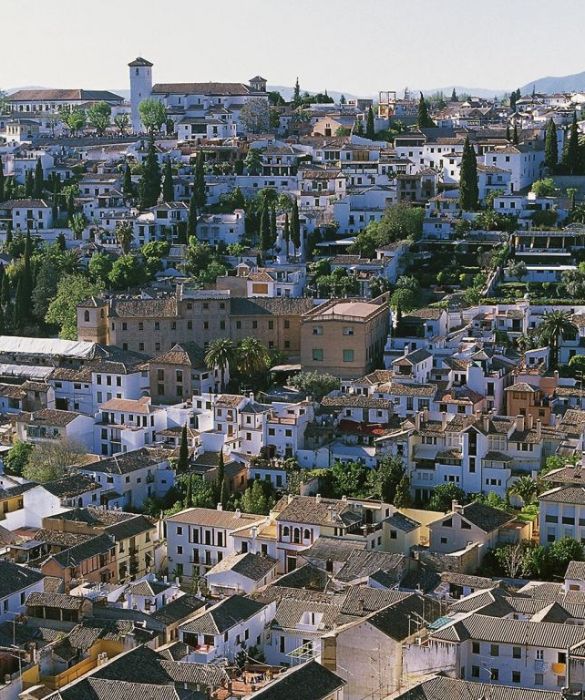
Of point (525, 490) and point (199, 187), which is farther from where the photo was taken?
point (199, 187)

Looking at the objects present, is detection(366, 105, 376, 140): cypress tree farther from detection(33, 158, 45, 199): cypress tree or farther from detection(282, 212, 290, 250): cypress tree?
detection(33, 158, 45, 199): cypress tree

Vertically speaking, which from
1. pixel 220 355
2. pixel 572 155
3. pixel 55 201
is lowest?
pixel 220 355

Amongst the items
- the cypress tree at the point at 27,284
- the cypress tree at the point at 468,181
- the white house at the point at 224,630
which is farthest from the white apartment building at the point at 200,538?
the cypress tree at the point at 468,181

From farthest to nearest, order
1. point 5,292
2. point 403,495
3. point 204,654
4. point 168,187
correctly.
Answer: point 168,187, point 5,292, point 403,495, point 204,654

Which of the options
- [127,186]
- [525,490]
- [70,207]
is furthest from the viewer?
[127,186]

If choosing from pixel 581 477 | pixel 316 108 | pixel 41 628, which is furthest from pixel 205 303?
pixel 316 108

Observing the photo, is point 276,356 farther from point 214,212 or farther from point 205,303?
point 214,212

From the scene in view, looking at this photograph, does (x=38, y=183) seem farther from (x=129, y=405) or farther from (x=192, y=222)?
(x=129, y=405)

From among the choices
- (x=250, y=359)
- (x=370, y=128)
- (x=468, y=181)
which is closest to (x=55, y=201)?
(x=370, y=128)
